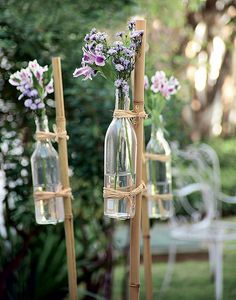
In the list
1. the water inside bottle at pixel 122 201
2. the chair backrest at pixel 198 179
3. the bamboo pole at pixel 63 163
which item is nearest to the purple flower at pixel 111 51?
the water inside bottle at pixel 122 201

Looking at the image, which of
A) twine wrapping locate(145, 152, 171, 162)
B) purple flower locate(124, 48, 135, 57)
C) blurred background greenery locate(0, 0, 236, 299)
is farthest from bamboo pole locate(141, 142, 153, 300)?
blurred background greenery locate(0, 0, 236, 299)

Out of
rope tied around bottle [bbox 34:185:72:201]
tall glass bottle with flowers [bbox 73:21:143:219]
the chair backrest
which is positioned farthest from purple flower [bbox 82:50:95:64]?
the chair backrest

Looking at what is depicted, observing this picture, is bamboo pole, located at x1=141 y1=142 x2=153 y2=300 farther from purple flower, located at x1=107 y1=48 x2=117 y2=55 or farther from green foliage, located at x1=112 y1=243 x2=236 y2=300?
green foliage, located at x1=112 y1=243 x2=236 y2=300

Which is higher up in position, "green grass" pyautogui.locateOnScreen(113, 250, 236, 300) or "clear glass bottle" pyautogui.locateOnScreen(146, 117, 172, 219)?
"clear glass bottle" pyautogui.locateOnScreen(146, 117, 172, 219)

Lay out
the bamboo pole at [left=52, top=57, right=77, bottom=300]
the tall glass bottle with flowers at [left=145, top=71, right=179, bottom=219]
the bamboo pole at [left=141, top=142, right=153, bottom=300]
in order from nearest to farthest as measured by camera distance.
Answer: the bamboo pole at [left=52, top=57, right=77, bottom=300] < the bamboo pole at [left=141, top=142, right=153, bottom=300] < the tall glass bottle with flowers at [left=145, top=71, right=179, bottom=219]

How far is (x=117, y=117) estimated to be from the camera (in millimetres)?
1843

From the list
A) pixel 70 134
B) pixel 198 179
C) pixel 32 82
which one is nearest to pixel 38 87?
pixel 32 82

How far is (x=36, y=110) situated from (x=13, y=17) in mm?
777

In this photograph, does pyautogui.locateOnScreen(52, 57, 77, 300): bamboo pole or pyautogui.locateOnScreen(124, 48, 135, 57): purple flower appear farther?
pyautogui.locateOnScreen(52, 57, 77, 300): bamboo pole

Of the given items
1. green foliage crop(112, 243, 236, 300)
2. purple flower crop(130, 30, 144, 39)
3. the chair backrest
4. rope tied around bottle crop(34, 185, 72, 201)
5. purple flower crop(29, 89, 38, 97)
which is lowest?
green foliage crop(112, 243, 236, 300)

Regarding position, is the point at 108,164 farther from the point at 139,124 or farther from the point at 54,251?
the point at 54,251

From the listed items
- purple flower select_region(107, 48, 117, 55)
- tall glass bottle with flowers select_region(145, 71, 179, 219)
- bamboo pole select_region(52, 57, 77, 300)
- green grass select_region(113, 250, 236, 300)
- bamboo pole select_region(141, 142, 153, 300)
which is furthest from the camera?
green grass select_region(113, 250, 236, 300)

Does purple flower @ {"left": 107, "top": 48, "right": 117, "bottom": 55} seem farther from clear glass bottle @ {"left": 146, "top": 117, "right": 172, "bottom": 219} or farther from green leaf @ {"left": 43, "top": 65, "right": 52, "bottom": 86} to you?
clear glass bottle @ {"left": 146, "top": 117, "right": 172, "bottom": 219}

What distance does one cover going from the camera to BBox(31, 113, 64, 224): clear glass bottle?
87.5 inches
